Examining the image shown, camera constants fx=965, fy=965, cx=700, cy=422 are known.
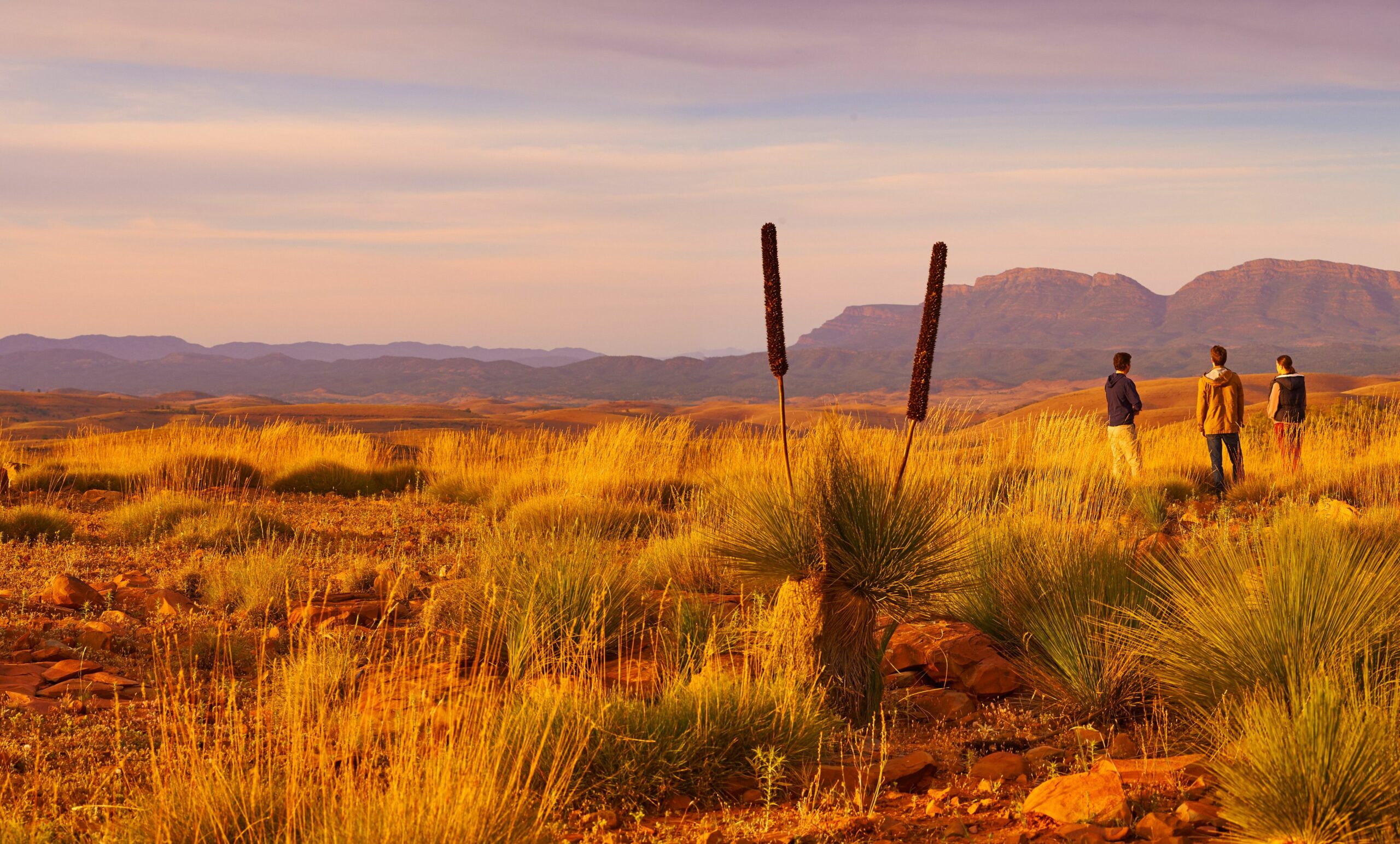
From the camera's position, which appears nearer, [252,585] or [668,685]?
[668,685]

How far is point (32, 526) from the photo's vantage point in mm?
9242

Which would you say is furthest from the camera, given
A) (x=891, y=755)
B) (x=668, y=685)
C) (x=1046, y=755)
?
(x=668, y=685)

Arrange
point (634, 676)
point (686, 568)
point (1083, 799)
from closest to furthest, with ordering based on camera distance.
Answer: point (1083, 799) → point (634, 676) → point (686, 568)

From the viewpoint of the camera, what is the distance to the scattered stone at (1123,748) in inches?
159

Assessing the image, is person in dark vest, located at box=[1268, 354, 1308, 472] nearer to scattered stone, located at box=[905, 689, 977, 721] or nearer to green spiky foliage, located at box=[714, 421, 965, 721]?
scattered stone, located at box=[905, 689, 977, 721]

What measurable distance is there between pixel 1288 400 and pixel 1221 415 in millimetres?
1463

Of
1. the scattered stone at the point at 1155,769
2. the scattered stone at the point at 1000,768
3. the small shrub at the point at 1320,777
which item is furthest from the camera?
the scattered stone at the point at 1000,768

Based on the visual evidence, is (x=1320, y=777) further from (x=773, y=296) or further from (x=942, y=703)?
(x=773, y=296)

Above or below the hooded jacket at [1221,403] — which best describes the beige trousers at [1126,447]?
below

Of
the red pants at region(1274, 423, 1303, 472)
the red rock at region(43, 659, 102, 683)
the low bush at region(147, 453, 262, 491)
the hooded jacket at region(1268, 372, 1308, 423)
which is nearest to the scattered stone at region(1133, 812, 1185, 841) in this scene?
the red rock at region(43, 659, 102, 683)

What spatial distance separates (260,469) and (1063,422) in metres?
11.5

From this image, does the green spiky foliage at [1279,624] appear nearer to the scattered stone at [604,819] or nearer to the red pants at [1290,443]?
the scattered stone at [604,819]

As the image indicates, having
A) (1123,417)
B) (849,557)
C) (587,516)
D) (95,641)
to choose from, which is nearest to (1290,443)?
(1123,417)

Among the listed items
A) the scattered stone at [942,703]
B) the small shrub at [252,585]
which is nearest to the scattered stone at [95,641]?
the small shrub at [252,585]
